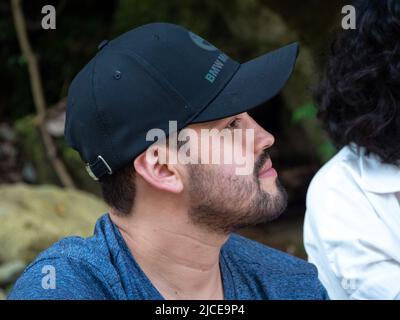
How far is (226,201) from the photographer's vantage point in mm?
1728

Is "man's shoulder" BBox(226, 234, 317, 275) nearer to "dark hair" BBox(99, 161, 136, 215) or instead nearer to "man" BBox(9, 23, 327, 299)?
"man" BBox(9, 23, 327, 299)

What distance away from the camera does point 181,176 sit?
5.65 ft

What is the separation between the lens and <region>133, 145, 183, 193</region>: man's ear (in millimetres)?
1696

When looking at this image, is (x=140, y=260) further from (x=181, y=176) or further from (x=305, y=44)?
(x=305, y=44)

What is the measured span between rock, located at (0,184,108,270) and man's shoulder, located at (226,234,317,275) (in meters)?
1.82

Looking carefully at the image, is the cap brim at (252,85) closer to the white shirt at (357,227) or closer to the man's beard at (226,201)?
the man's beard at (226,201)

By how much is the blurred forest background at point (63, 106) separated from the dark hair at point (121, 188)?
5.17ft

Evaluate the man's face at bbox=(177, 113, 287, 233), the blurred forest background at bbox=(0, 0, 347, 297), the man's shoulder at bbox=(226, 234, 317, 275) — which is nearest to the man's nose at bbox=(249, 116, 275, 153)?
the man's face at bbox=(177, 113, 287, 233)

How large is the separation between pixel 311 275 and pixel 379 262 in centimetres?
39

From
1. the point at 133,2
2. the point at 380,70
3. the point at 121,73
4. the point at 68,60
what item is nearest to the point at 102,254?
the point at 121,73

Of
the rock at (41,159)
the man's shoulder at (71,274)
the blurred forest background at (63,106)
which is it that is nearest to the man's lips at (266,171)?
the man's shoulder at (71,274)

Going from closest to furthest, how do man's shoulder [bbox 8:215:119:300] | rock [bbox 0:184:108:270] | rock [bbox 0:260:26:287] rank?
1. man's shoulder [bbox 8:215:119:300]
2. rock [bbox 0:260:26:287]
3. rock [bbox 0:184:108:270]

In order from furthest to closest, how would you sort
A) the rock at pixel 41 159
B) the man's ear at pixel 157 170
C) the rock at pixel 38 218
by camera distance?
1. the rock at pixel 41 159
2. the rock at pixel 38 218
3. the man's ear at pixel 157 170

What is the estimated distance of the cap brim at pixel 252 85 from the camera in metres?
1.70
